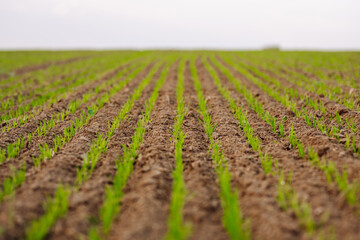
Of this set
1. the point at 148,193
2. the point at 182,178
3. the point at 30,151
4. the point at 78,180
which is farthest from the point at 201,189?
the point at 30,151

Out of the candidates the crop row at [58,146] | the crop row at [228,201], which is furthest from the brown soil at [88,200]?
the crop row at [228,201]

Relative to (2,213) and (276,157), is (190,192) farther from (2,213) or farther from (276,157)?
(2,213)

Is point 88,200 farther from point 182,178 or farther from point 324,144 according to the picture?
point 324,144

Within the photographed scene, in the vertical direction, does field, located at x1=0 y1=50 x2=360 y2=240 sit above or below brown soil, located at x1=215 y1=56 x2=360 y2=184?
below

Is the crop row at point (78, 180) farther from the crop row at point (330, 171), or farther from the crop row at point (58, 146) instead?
the crop row at point (330, 171)

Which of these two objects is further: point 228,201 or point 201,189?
point 201,189

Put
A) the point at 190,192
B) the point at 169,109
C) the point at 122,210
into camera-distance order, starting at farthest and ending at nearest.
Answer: the point at 169,109 → the point at 190,192 → the point at 122,210

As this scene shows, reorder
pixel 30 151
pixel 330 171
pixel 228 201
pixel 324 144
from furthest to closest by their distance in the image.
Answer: pixel 30 151 < pixel 324 144 < pixel 330 171 < pixel 228 201

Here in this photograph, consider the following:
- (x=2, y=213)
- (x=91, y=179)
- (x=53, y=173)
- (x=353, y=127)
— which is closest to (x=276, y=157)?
(x=353, y=127)

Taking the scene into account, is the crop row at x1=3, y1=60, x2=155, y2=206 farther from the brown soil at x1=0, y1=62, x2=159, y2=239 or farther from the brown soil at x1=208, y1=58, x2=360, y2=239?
the brown soil at x1=208, y1=58, x2=360, y2=239

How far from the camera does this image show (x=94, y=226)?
2.21m

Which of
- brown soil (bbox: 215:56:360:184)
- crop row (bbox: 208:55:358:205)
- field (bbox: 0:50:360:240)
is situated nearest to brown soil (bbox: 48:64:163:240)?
field (bbox: 0:50:360:240)

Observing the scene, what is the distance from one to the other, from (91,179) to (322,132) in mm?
3692

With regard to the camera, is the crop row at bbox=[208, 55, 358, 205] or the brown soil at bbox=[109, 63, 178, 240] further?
the crop row at bbox=[208, 55, 358, 205]
